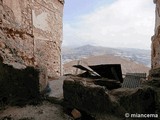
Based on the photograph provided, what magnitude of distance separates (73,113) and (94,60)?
15.9 m

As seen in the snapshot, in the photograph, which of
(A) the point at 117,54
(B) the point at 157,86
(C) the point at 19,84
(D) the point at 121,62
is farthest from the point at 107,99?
(A) the point at 117,54

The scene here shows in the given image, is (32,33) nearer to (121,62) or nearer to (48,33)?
(48,33)

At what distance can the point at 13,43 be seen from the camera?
4043 mm

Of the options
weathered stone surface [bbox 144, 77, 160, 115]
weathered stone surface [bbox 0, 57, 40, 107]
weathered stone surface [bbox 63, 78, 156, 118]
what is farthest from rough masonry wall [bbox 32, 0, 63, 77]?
weathered stone surface [bbox 144, 77, 160, 115]

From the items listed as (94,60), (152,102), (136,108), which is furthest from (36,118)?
(94,60)

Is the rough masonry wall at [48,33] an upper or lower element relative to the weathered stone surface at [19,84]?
upper

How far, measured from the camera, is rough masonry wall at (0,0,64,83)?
3.82 m

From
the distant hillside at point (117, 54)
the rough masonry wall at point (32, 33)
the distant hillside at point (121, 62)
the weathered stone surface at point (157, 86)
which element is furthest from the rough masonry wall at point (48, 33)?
the distant hillside at point (117, 54)

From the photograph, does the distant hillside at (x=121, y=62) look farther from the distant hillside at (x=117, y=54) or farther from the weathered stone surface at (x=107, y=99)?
the weathered stone surface at (x=107, y=99)

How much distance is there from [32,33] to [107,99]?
310 centimetres

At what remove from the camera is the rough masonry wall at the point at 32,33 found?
3.82 meters

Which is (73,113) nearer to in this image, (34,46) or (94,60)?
(34,46)

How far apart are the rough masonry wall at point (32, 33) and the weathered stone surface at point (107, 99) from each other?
1.03 m

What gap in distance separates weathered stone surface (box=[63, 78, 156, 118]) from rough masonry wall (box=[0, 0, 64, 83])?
1.03 m
